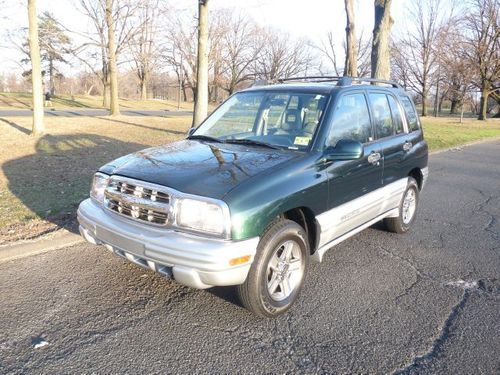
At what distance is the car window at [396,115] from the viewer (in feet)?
15.8

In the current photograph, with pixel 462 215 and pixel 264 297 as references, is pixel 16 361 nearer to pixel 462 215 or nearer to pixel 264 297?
pixel 264 297

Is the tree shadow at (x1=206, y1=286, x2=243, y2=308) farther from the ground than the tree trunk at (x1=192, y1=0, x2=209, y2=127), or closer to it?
closer to it

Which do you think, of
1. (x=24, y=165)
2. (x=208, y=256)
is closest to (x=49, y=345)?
(x=208, y=256)

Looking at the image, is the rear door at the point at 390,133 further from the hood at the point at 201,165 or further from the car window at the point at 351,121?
the hood at the point at 201,165

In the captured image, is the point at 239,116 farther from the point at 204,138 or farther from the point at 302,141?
the point at 302,141

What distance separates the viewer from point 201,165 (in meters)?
3.28

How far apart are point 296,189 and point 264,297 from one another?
88 centimetres

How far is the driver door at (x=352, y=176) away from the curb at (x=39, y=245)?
290cm

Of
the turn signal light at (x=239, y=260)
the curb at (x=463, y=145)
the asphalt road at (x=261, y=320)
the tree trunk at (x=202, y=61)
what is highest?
the tree trunk at (x=202, y=61)

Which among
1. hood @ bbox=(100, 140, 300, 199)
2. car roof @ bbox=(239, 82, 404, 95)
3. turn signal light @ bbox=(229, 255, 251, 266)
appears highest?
car roof @ bbox=(239, 82, 404, 95)

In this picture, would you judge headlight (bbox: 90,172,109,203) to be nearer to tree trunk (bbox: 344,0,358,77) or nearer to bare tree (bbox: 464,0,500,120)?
tree trunk (bbox: 344,0,358,77)

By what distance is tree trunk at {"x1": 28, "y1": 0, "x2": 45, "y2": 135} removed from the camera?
12.1 metres

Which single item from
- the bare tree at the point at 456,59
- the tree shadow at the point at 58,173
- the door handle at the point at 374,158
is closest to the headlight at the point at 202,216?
the door handle at the point at 374,158

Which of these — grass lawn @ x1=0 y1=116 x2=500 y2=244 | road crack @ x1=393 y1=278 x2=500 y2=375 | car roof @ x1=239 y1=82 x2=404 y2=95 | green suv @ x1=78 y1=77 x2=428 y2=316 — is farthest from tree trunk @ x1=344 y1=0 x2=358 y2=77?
road crack @ x1=393 y1=278 x2=500 y2=375
